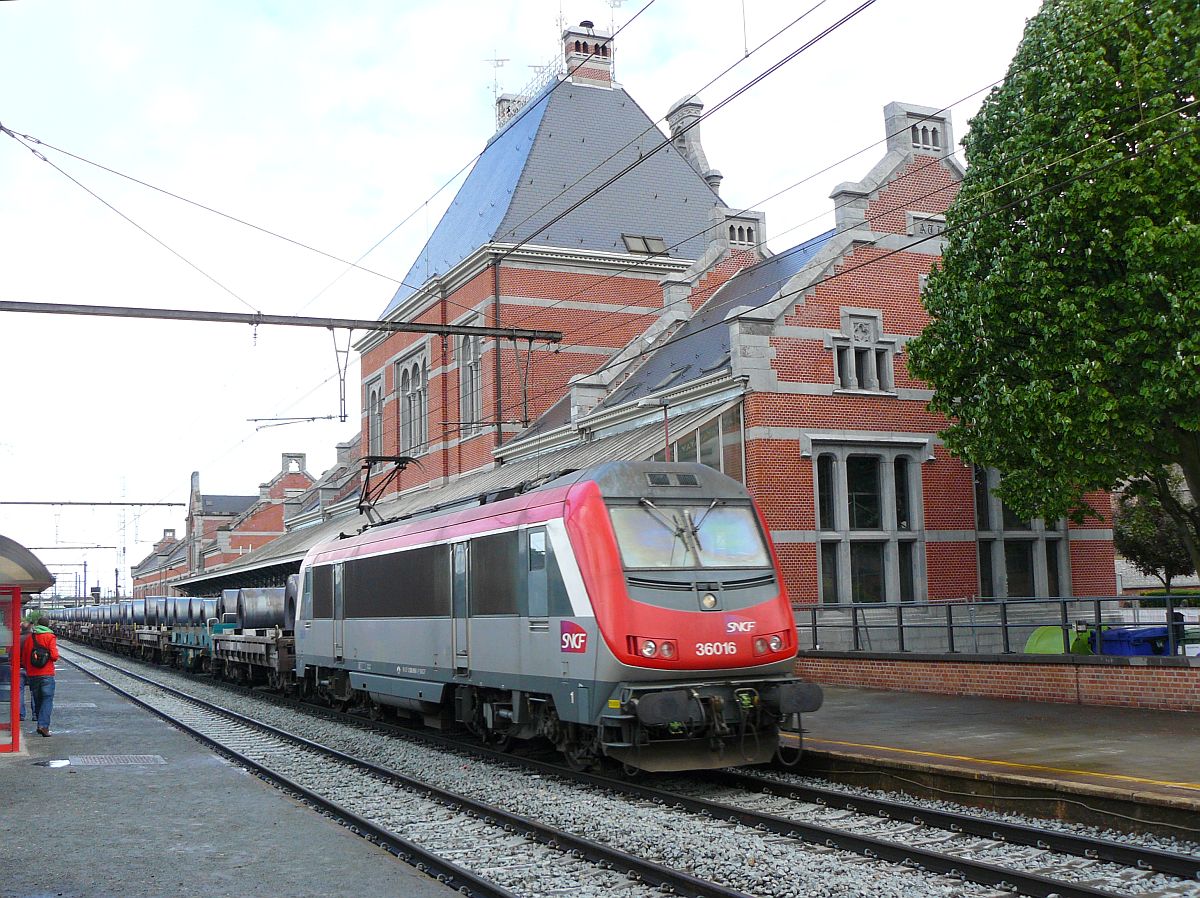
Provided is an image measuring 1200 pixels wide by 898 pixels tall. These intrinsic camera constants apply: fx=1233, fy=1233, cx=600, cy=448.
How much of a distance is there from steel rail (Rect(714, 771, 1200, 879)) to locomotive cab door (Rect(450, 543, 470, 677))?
450 cm

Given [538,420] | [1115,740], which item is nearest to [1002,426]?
[1115,740]

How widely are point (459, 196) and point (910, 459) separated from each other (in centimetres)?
2749

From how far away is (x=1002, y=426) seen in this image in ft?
61.0

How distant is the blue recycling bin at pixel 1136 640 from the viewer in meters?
16.5

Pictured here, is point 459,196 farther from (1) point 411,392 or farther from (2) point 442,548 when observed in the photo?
(2) point 442,548

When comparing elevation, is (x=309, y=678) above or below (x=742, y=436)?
below

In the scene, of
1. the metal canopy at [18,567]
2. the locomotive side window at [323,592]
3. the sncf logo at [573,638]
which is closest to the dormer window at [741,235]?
the locomotive side window at [323,592]

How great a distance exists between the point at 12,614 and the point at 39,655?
4.23 feet

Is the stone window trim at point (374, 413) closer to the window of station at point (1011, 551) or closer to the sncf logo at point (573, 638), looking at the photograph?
the window of station at point (1011, 551)

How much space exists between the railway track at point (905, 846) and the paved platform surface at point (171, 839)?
→ 5.65 ft

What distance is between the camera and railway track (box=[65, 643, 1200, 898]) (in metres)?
7.81

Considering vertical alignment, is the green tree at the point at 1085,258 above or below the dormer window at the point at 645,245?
below

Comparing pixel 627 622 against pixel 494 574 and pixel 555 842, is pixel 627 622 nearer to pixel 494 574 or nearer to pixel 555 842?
pixel 555 842

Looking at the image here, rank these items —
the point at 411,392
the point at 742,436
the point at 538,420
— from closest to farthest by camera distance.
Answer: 1. the point at 742,436
2. the point at 538,420
3. the point at 411,392
